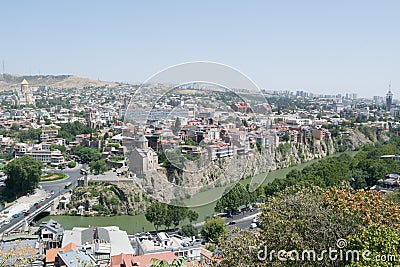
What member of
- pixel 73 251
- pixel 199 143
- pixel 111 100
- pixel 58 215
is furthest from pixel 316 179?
pixel 111 100

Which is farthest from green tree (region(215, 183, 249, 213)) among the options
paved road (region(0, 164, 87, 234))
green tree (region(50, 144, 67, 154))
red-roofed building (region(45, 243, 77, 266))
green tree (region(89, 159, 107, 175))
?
green tree (region(50, 144, 67, 154))

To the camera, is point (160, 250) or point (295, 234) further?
point (160, 250)

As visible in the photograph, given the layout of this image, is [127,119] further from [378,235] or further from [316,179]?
[316,179]

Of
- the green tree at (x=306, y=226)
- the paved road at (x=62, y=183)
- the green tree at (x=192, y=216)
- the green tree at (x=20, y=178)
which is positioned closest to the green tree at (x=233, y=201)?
the green tree at (x=192, y=216)

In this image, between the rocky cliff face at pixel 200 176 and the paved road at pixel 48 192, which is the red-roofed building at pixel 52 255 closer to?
the rocky cliff face at pixel 200 176

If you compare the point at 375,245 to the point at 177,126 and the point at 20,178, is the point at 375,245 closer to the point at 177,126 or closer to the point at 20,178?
the point at 177,126

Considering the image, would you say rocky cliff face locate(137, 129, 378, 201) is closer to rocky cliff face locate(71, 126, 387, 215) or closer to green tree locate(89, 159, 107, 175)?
rocky cliff face locate(71, 126, 387, 215)

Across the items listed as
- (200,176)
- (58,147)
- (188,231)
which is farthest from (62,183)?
(200,176)

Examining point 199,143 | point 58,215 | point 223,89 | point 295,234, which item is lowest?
point 58,215

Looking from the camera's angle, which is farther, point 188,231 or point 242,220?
point 242,220
